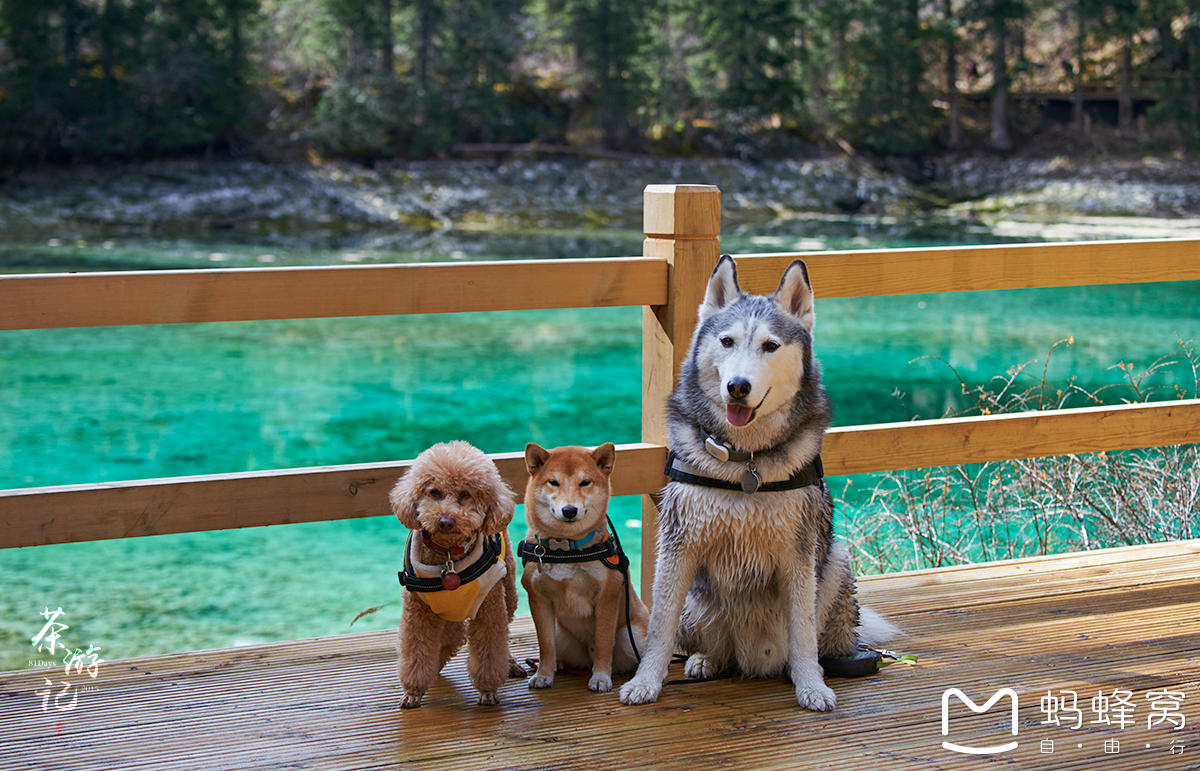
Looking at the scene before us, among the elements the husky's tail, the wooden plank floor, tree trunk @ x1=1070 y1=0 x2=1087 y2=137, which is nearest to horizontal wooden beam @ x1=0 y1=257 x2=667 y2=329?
the wooden plank floor

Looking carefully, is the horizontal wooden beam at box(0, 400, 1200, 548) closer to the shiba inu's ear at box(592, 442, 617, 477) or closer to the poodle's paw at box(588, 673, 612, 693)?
the shiba inu's ear at box(592, 442, 617, 477)

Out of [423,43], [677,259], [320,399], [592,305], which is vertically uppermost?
[423,43]

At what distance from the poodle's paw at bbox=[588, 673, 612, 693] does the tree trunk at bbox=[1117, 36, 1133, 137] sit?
36142 mm

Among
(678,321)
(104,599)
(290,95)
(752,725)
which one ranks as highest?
(290,95)

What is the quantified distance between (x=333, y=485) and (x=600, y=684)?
86 centimetres

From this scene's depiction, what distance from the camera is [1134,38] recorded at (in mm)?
34344

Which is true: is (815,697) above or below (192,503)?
below

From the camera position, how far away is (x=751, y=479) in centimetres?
234

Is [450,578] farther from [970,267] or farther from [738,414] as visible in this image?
[970,267]

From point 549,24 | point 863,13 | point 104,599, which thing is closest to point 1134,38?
point 863,13

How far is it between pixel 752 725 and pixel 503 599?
25.9 inches

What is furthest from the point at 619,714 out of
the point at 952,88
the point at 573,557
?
the point at 952,88

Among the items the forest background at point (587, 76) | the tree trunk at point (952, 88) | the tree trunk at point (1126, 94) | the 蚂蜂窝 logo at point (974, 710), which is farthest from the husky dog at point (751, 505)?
the tree trunk at point (1126, 94)

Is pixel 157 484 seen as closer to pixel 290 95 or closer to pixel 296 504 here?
pixel 296 504
